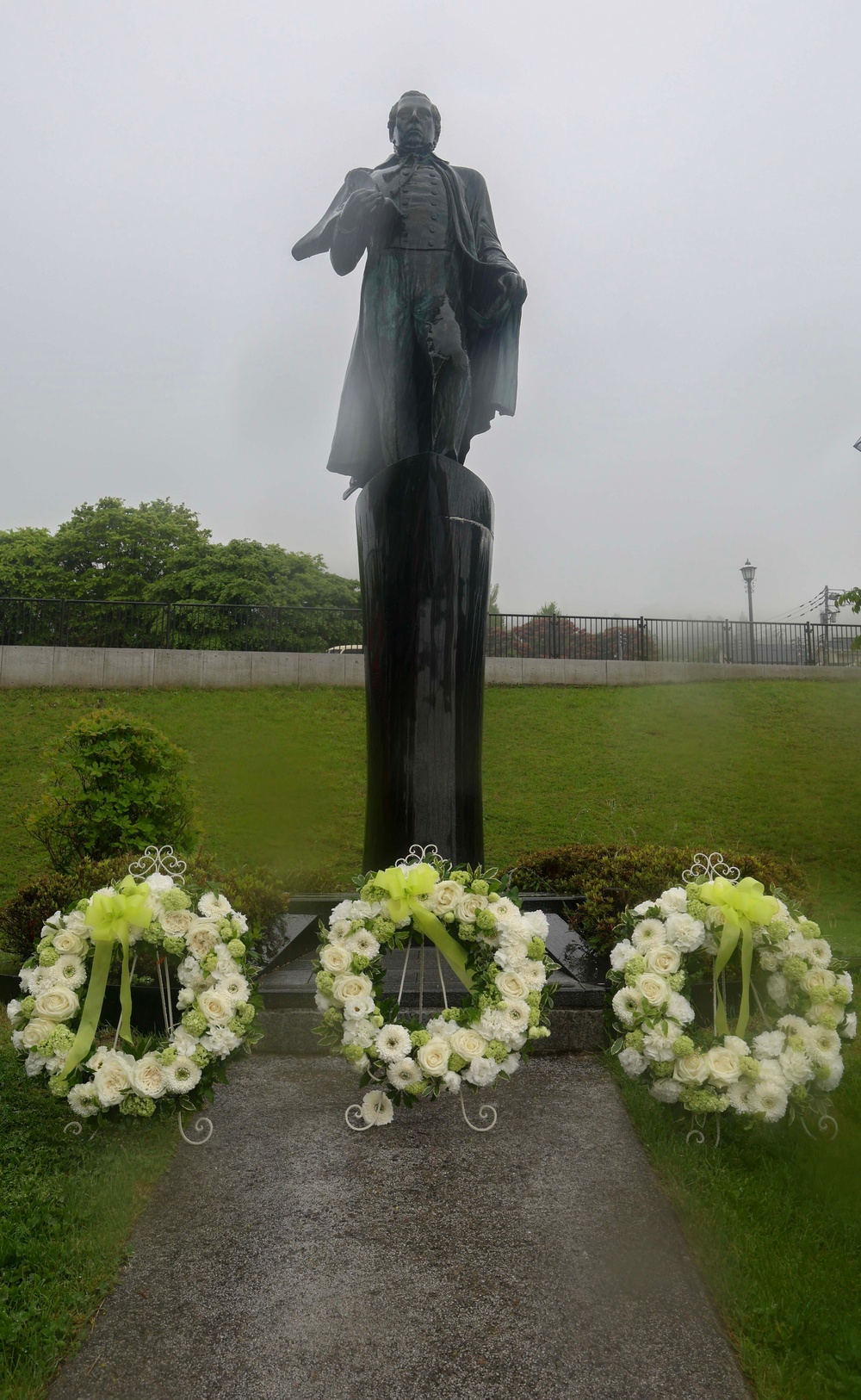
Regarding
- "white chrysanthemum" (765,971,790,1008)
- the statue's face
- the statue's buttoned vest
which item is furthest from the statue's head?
"white chrysanthemum" (765,971,790,1008)

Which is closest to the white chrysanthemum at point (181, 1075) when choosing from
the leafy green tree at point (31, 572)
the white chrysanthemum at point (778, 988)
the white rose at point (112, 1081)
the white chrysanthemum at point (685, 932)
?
the white rose at point (112, 1081)

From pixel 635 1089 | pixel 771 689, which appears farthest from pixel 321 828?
pixel 771 689

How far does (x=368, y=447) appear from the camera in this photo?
18.9 ft

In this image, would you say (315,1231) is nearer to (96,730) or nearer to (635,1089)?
(635,1089)

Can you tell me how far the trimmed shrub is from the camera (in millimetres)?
6211

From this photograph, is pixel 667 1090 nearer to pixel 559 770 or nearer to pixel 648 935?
pixel 648 935

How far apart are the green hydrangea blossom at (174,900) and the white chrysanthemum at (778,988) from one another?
1.92 meters

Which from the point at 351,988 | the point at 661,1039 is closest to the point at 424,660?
the point at 351,988

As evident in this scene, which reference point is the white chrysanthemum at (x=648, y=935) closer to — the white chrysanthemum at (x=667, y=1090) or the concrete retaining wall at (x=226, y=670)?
the white chrysanthemum at (x=667, y=1090)

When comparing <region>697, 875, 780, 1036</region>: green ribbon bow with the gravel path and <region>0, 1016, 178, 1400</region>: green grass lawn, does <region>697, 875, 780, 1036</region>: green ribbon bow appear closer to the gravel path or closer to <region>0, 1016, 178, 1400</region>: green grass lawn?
the gravel path

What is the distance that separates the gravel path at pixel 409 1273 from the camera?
1937 millimetres

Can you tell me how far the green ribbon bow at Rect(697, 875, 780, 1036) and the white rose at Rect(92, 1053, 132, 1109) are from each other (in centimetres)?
182

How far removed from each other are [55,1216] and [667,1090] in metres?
1.86

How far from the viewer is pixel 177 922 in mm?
2834
